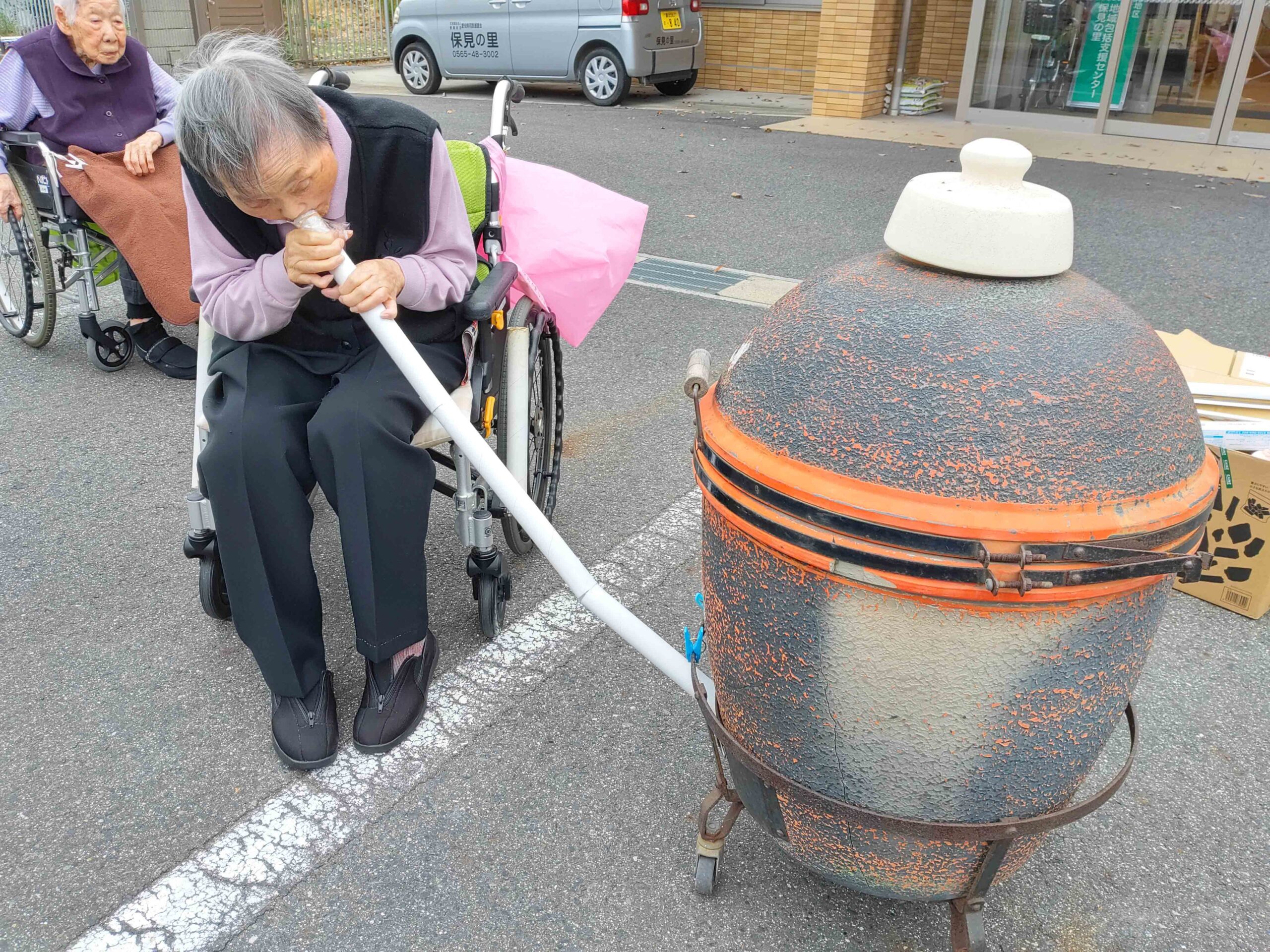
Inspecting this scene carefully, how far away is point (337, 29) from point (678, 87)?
7.49m

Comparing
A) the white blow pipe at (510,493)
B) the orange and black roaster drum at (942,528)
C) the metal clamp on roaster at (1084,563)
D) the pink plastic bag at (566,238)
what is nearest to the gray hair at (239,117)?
the white blow pipe at (510,493)

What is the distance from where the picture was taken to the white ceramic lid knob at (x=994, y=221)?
4.52ft

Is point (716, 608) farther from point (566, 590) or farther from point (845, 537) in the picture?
point (566, 590)

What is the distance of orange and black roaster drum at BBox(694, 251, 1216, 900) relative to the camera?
50.1 inches

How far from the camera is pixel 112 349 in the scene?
4.37m

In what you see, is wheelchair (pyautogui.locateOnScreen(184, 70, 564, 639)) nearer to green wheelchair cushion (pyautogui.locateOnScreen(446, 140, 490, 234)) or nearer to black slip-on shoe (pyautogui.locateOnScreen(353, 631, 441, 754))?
green wheelchair cushion (pyautogui.locateOnScreen(446, 140, 490, 234))

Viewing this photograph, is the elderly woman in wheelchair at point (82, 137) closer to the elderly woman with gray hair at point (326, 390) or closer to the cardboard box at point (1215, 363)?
the elderly woman with gray hair at point (326, 390)

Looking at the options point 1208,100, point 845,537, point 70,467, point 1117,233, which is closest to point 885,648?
point 845,537

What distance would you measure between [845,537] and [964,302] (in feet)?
1.19

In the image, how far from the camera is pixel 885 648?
4.50ft

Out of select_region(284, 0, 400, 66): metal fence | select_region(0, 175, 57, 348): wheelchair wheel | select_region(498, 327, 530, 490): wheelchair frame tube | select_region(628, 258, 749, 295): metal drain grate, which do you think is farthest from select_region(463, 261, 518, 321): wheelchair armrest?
select_region(284, 0, 400, 66): metal fence

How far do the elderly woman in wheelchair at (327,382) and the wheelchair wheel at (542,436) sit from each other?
1.66ft

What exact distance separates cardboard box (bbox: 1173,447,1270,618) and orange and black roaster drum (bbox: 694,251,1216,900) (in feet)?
4.56

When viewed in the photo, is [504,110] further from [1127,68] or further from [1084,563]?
[1127,68]
